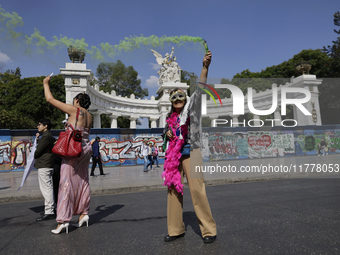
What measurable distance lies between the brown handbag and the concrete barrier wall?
11.8 metres

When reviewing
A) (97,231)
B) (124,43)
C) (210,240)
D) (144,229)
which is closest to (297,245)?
(210,240)

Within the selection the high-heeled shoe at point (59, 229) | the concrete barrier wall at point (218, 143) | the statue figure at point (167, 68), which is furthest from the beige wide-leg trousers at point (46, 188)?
the statue figure at point (167, 68)

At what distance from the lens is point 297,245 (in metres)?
2.58

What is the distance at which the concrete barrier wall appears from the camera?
48.2ft

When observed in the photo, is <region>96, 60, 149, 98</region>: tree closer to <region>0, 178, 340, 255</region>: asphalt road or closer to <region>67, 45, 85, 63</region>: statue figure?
<region>67, 45, 85, 63</region>: statue figure

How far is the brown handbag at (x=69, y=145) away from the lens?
339 cm

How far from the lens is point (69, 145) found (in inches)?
135

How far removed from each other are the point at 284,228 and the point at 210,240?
1.04 metres

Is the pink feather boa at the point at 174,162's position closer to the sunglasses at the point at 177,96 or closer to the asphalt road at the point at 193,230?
the sunglasses at the point at 177,96

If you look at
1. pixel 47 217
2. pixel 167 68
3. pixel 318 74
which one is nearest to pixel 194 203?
pixel 47 217

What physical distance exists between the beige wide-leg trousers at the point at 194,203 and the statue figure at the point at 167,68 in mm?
31972

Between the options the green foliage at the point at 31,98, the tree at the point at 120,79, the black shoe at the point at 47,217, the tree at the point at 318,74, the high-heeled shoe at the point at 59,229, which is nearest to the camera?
the high-heeled shoe at the point at 59,229

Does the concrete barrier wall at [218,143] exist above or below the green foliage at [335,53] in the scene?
below

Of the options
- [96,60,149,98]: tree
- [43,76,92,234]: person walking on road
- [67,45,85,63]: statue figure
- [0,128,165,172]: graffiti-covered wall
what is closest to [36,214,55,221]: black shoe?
[43,76,92,234]: person walking on road
